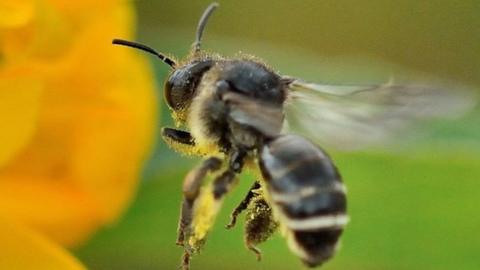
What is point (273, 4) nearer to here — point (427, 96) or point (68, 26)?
point (68, 26)

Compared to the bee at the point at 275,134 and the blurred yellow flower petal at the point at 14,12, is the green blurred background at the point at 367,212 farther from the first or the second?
the blurred yellow flower petal at the point at 14,12

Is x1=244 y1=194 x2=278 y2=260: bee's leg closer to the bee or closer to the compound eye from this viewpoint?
the bee

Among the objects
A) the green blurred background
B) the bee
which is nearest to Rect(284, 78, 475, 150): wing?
the bee

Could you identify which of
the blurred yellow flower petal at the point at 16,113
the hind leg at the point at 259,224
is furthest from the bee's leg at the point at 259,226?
the blurred yellow flower petal at the point at 16,113

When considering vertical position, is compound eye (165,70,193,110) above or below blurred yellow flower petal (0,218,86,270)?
above

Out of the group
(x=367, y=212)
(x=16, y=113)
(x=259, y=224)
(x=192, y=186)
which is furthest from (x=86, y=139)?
(x=192, y=186)

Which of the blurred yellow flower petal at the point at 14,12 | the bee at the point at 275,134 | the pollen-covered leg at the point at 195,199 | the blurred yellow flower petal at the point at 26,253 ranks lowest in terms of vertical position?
the blurred yellow flower petal at the point at 26,253

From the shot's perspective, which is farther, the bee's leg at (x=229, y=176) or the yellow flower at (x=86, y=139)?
→ the yellow flower at (x=86, y=139)

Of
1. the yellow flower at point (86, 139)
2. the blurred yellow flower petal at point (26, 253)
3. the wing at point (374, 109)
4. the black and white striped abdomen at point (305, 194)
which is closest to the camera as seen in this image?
the black and white striped abdomen at point (305, 194)
